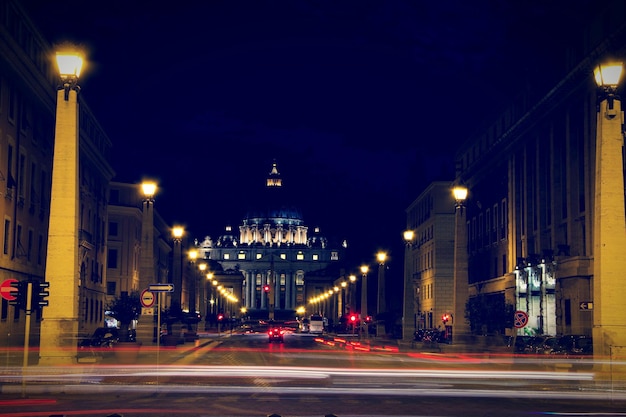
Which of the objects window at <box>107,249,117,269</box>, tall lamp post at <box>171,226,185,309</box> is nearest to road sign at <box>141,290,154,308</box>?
tall lamp post at <box>171,226,185,309</box>

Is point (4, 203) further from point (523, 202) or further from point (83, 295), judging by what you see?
point (523, 202)

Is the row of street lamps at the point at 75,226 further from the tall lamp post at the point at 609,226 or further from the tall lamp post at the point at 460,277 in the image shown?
the tall lamp post at the point at 460,277

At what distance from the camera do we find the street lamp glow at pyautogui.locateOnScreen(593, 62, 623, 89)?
1075 inches

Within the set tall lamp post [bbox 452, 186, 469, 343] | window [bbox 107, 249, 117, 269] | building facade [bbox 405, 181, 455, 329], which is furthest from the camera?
building facade [bbox 405, 181, 455, 329]

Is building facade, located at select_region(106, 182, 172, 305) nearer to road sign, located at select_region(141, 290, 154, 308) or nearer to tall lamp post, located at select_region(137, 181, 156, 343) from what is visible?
tall lamp post, located at select_region(137, 181, 156, 343)

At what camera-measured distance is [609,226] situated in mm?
26984

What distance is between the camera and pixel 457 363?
3959 centimetres

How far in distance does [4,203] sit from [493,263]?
181 ft

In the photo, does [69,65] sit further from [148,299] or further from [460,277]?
[460,277]

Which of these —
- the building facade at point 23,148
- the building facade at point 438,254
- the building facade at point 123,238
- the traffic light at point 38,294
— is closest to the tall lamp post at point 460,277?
the building facade at point 23,148

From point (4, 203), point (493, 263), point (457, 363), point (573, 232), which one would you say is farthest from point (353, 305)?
point (457, 363)

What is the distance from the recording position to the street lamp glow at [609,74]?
27297mm

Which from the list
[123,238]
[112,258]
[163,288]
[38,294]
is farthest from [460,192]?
[123,238]

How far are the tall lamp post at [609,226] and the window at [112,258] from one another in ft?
288
